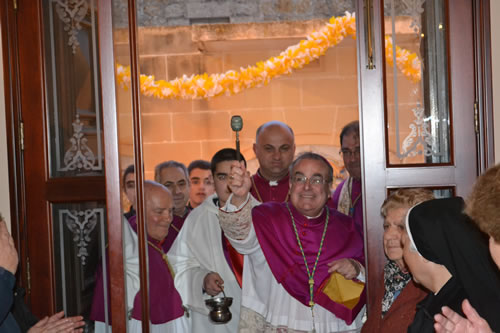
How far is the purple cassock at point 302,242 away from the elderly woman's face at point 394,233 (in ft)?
3.64

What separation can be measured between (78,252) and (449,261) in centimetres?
173

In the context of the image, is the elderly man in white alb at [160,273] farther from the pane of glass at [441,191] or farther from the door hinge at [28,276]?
the pane of glass at [441,191]

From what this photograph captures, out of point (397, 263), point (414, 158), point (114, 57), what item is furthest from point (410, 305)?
point (114, 57)

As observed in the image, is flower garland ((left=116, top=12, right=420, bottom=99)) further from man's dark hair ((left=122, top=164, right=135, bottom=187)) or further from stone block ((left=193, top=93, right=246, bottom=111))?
man's dark hair ((left=122, top=164, right=135, bottom=187))

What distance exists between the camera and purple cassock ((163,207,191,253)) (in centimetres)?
484

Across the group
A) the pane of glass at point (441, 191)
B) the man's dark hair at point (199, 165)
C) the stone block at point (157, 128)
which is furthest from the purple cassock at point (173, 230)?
the pane of glass at point (441, 191)

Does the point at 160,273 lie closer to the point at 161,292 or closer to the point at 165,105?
the point at 161,292

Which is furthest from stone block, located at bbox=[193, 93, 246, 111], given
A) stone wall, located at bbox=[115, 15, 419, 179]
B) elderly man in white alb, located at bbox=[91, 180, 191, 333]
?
elderly man in white alb, located at bbox=[91, 180, 191, 333]

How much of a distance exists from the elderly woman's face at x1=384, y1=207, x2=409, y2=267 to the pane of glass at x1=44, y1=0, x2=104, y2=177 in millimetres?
1284

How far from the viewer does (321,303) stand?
12.7 feet

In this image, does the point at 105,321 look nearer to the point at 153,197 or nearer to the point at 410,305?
the point at 410,305

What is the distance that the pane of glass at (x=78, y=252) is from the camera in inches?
120

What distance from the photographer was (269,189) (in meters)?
5.23

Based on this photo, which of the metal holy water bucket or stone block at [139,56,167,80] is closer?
the metal holy water bucket
